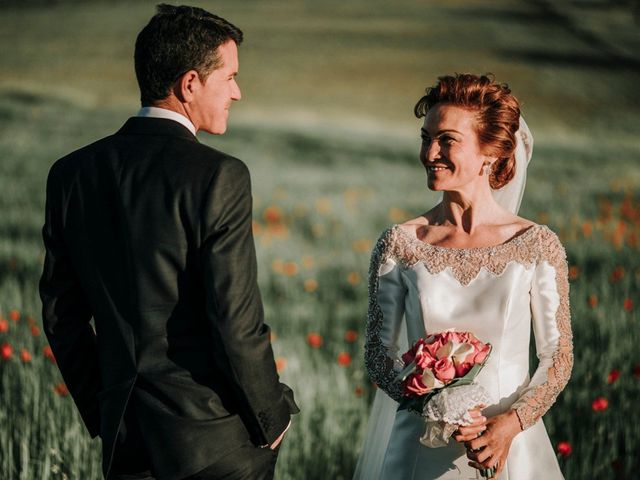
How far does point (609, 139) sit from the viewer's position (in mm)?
11859

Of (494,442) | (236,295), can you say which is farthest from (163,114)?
(494,442)

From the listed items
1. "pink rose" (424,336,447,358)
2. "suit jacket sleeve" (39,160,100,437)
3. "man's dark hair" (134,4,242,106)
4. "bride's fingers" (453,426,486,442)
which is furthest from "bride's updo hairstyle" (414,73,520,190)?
"suit jacket sleeve" (39,160,100,437)

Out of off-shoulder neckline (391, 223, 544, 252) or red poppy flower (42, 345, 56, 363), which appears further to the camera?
red poppy flower (42, 345, 56, 363)

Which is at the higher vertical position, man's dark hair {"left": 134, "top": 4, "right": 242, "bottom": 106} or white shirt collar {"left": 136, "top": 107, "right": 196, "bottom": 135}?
man's dark hair {"left": 134, "top": 4, "right": 242, "bottom": 106}

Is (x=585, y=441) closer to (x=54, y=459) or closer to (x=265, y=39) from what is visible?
(x=54, y=459)

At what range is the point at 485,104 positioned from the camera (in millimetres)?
3420

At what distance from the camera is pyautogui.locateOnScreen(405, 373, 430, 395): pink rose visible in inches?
116

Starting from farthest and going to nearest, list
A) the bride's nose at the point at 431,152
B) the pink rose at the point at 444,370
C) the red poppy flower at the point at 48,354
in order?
the red poppy flower at the point at 48,354
the bride's nose at the point at 431,152
the pink rose at the point at 444,370

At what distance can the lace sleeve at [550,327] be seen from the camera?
3270mm

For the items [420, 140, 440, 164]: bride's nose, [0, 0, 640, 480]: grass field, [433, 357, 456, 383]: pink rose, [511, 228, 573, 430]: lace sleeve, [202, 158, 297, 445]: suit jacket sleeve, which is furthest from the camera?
[0, 0, 640, 480]: grass field

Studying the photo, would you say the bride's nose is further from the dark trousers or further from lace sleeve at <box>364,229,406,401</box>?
the dark trousers

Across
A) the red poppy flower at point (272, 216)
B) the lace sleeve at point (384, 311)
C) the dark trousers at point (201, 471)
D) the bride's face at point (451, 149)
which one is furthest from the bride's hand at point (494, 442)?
the red poppy flower at point (272, 216)

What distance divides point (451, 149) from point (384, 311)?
0.66 metres

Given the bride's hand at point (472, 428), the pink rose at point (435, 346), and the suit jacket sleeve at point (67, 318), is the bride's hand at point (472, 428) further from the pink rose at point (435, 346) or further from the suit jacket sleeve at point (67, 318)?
the suit jacket sleeve at point (67, 318)
